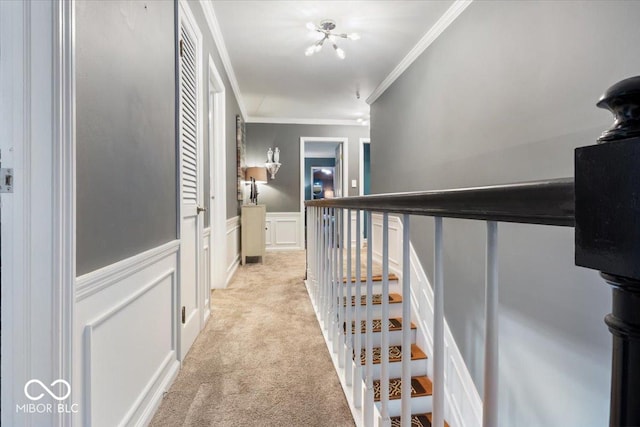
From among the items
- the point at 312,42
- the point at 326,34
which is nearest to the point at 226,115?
the point at 312,42

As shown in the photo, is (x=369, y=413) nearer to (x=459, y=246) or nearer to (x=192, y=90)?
(x=459, y=246)

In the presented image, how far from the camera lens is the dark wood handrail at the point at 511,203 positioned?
31 cm

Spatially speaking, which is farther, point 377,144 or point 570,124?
point 377,144

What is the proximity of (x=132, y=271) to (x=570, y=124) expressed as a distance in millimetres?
2084

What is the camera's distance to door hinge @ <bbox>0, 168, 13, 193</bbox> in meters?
0.76

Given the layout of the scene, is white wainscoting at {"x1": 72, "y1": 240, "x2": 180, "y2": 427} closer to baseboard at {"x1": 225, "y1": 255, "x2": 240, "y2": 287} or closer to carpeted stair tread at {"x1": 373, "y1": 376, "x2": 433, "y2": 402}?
carpeted stair tread at {"x1": 373, "y1": 376, "x2": 433, "y2": 402}

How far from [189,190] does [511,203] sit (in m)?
2.00

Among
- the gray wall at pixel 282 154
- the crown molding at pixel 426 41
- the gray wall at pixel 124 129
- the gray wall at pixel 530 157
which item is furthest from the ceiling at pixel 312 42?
the gray wall at pixel 124 129

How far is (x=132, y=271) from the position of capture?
3.92 feet

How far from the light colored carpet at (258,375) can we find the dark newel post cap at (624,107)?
4.67 feet

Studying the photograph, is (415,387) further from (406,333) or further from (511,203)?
(511,203)

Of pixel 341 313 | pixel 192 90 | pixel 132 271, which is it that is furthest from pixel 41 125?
pixel 192 90

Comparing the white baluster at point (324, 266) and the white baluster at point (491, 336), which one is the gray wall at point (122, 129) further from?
the white baluster at point (491, 336)

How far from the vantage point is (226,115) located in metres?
3.53
